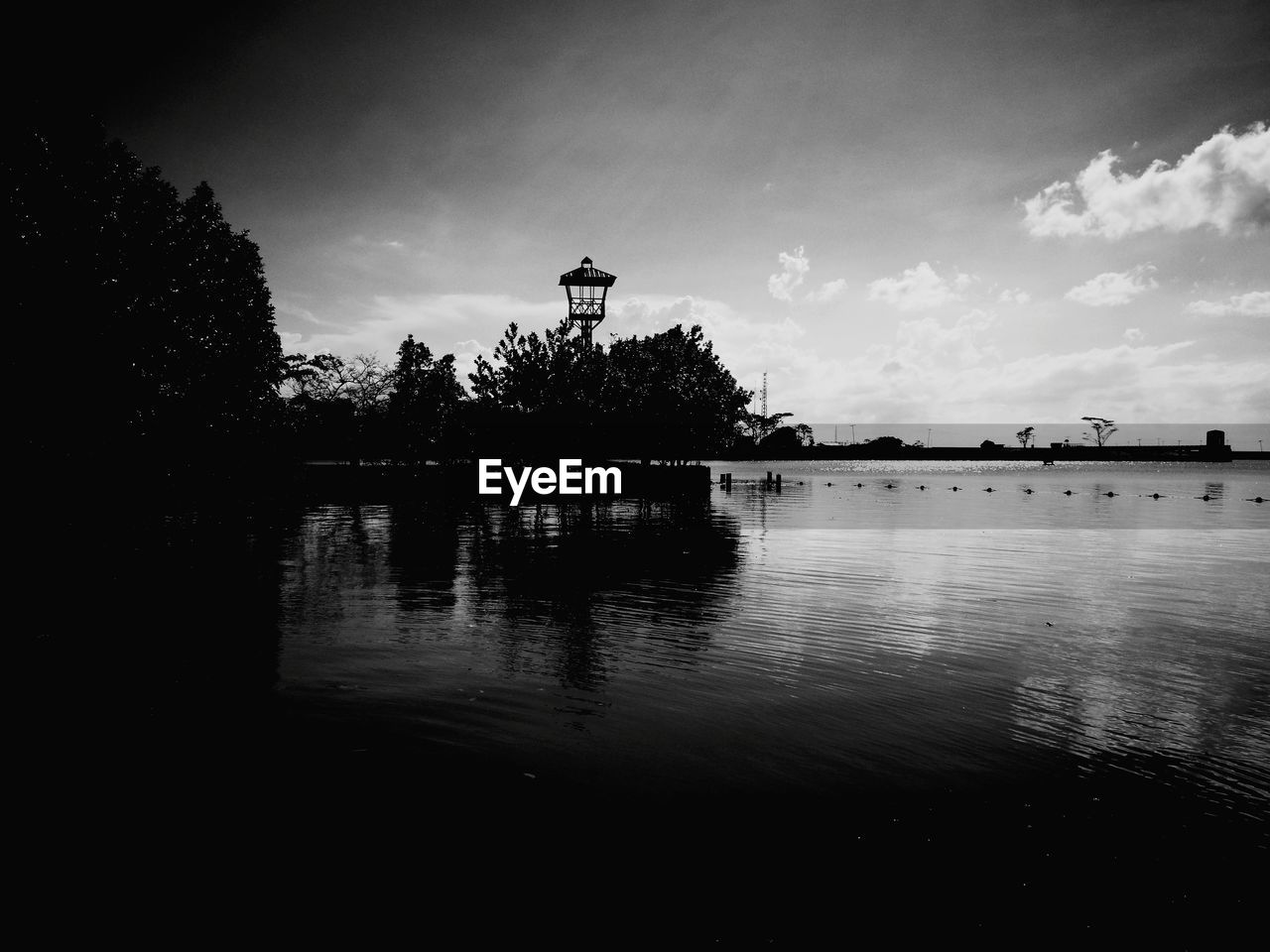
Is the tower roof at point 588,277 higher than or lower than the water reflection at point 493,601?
higher

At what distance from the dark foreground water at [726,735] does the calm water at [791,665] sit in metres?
0.05

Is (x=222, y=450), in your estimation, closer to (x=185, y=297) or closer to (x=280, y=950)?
(x=185, y=297)

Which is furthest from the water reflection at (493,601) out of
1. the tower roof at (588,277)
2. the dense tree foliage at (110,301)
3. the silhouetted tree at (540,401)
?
the tower roof at (588,277)

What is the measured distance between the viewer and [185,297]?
26.1 metres

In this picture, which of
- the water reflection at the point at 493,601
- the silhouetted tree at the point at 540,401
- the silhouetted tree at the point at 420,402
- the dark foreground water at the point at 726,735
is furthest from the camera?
the silhouetted tree at the point at 420,402

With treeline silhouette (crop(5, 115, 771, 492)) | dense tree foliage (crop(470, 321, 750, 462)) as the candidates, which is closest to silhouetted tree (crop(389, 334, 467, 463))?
treeline silhouette (crop(5, 115, 771, 492))

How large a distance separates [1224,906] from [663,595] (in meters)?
8.63

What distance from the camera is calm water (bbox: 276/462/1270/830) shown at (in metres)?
5.22

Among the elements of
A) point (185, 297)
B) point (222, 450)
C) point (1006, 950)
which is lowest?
point (1006, 950)

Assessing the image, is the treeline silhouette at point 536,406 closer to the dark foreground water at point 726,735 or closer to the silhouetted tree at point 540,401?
the silhouetted tree at point 540,401

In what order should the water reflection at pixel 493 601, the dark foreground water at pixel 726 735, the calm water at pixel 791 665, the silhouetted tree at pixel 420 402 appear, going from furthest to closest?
the silhouetted tree at pixel 420 402 → the water reflection at pixel 493 601 → the calm water at pixel 791 665 → the dark foreground water at pixel 726 735

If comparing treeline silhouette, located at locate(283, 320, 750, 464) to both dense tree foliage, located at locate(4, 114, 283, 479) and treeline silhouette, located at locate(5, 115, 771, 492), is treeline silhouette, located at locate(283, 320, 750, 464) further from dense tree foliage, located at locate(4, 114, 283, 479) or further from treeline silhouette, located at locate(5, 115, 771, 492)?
dense tree foliage, located at locate(4, 114, 283, 479)

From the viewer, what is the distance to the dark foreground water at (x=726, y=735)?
12.3 ft

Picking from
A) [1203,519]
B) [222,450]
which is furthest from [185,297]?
[1203,519]
